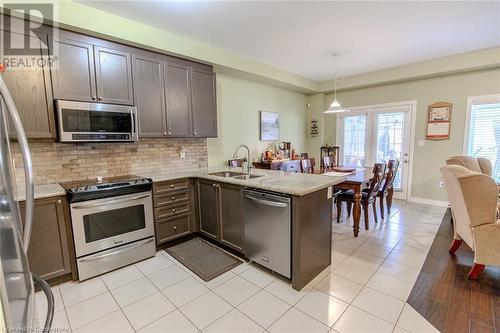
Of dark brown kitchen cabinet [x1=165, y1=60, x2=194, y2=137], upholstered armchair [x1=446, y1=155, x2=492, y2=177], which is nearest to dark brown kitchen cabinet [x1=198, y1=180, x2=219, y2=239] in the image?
dark brown kitchen cabinet [x1=165, y1=60, x2=194, y2=137]

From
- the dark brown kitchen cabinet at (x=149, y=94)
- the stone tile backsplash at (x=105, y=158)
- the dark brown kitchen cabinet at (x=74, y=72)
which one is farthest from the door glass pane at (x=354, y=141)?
the dark brown kitchen cabinet at (x=74, y=72)

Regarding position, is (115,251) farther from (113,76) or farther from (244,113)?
(244,113)

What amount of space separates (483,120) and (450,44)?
1.58m

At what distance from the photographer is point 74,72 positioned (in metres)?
2.40

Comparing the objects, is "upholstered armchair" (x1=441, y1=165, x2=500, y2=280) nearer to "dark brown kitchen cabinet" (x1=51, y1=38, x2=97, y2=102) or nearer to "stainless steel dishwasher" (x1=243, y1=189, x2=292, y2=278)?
"stainless steel dishwasher" (x1=243, y1=189, x2=292, y2=278)

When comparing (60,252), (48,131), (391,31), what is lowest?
(60,252)

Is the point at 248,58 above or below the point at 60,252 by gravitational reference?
above

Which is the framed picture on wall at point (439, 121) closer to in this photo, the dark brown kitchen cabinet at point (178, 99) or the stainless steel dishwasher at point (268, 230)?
the stainless steel dishwasher at point (268, 230)

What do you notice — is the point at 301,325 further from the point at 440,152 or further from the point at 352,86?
the point at 352,86

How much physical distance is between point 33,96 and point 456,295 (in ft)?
13.6

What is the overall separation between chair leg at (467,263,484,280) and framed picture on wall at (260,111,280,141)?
3.62 metres

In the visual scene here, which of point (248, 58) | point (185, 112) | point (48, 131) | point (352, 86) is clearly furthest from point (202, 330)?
point (352, 86)

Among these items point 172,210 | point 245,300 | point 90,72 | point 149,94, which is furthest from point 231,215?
point 90,72

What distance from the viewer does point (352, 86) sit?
203 inches
